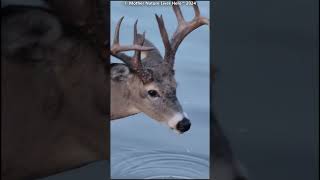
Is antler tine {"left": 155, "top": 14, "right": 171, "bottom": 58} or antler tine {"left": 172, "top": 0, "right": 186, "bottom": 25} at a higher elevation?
antler tine {"left": 172, "top": 0, "right": 186, "bottom": 25}

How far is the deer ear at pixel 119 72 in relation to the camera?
2.68 m

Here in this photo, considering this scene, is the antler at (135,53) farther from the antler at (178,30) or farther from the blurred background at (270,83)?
the blurred background at (270,83)

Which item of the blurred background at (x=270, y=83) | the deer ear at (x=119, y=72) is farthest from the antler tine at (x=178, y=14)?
the deer ear at (x=119, y=72)

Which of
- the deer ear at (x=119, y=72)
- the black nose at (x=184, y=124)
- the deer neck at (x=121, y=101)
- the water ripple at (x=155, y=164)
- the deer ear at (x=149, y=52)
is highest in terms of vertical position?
the deer ear at (x=149, y=52)

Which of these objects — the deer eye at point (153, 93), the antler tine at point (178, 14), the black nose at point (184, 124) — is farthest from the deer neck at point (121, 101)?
the antler tine at point (178, 14)

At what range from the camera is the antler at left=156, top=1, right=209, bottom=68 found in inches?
105

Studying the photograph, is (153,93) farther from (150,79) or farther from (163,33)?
(163,33)

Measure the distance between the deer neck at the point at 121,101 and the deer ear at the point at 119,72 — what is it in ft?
0.09

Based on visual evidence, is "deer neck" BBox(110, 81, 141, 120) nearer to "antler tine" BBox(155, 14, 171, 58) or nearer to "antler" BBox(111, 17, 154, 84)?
"antler" BBox(111, 17, 154, 84)

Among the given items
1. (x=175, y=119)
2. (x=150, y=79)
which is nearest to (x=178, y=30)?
(x=150, y=79)

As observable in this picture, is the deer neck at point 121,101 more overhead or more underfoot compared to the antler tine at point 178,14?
more underfoot

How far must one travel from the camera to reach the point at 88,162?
274 cm

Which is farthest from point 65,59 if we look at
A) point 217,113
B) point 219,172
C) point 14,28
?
point 219,172

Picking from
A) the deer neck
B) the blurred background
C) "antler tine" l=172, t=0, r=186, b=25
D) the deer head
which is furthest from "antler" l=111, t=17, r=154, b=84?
the blurred background
